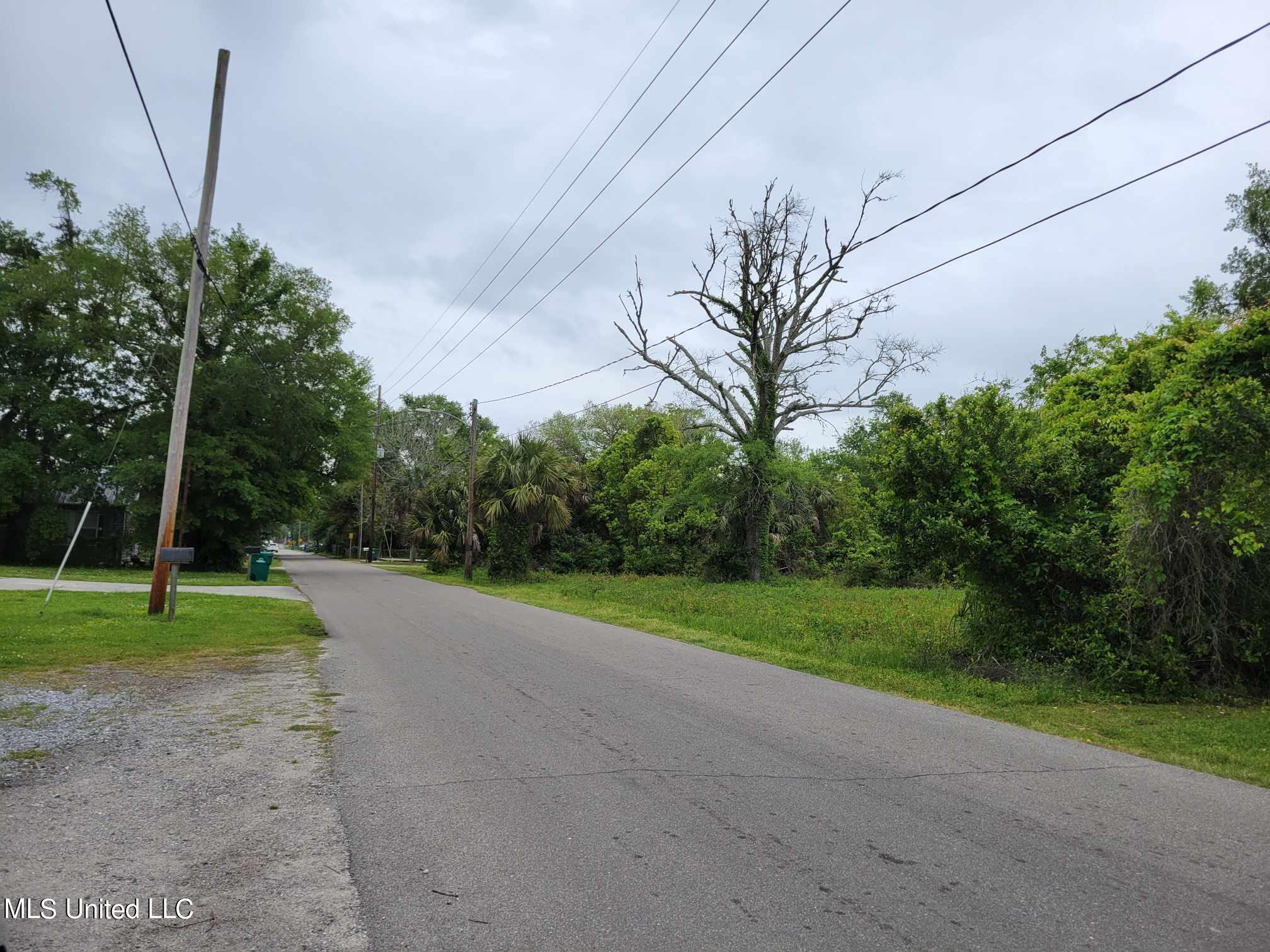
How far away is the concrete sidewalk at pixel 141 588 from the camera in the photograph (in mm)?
20953

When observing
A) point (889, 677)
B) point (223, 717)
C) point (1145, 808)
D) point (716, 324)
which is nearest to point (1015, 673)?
point (889, 677)

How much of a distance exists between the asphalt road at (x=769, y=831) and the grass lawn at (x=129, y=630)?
14.9 ft

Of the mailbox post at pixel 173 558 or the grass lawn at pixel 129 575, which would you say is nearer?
the mailbox post at pixel 173 558

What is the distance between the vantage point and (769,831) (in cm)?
461

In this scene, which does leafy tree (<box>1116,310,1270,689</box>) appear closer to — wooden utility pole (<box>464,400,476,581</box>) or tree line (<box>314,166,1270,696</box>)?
tree line (<box>314,166,1270,696</box>)

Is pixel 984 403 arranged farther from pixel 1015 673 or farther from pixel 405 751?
pixel 405 751

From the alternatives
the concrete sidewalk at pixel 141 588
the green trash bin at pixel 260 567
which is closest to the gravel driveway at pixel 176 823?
the concrete sidewalk at pixel 141 588

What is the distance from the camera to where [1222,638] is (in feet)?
31.1

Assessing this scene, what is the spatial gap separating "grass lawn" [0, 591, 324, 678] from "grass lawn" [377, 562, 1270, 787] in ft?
22.6

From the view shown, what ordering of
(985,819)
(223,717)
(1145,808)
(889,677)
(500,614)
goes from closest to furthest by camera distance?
1. (985,819)
2. (1145,808)
3. (223,717)
4. (889,677)
5. (500,614)

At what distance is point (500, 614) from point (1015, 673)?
11.3m

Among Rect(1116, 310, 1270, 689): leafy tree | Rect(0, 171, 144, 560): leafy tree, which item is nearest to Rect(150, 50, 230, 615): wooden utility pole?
Rect(1116, 310, 1270, 689): leafy tree

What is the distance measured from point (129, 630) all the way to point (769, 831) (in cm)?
1207

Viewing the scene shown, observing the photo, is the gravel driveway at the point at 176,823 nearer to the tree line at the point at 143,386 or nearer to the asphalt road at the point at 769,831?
the asphalt road at the point at 769,831
